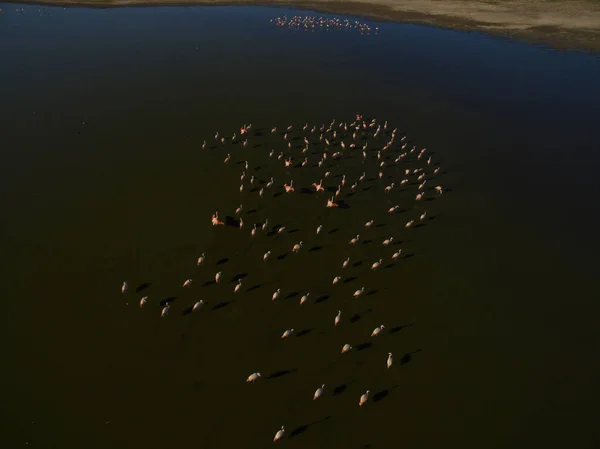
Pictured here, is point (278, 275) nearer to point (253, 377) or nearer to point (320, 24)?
point (253, 377)

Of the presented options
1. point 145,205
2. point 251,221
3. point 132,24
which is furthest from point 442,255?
point 132,24

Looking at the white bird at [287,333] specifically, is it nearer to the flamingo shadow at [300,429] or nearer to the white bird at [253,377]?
the white bird at [253,377]

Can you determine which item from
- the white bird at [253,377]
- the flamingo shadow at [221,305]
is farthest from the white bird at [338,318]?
the flamingo shadow at [221,305]

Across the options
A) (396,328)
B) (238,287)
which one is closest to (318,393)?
(396,328)

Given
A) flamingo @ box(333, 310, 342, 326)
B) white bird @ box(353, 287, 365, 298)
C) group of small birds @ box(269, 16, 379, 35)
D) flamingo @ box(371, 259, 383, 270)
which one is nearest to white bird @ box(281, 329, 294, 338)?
flamingo @ box(333, 310, 342, 326)

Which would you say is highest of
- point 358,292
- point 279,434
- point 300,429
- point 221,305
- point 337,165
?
point 337,165

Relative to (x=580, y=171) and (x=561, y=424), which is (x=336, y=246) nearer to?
(x=561, y=424)
